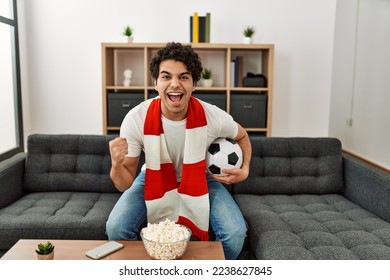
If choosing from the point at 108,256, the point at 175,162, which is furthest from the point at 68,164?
the point at 108,256

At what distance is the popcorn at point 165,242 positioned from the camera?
139 centimetres

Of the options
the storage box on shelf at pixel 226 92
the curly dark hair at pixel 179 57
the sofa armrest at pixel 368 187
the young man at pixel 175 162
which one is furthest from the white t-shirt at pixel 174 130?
the storage box on shelf at pixel 226 92

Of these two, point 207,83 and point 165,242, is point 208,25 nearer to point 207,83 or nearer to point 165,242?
point 207,83

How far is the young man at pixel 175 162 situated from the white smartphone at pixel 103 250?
277 millimetres

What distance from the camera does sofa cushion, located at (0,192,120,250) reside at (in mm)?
1943

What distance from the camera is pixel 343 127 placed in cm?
518

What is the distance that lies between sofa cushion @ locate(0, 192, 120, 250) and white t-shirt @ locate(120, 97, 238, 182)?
0.44m

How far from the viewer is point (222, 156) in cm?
188

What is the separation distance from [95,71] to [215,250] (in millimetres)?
2497

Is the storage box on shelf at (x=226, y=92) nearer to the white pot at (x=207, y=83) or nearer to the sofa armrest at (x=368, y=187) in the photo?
the white pot at (x=207, y=83)

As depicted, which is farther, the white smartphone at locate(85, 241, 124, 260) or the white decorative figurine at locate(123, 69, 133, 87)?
the white decorative figurine at locate(123, 69, 133, 87)

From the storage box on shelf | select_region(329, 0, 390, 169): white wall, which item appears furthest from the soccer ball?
select_region(329, 0, 390, 169): white wall

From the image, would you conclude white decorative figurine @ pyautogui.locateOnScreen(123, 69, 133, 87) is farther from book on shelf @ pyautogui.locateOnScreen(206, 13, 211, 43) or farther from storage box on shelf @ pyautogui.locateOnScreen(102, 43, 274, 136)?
book on shelf @ pyautogui.locateOnScreen(206, 13, 211, 43)

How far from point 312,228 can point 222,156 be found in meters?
0.55
